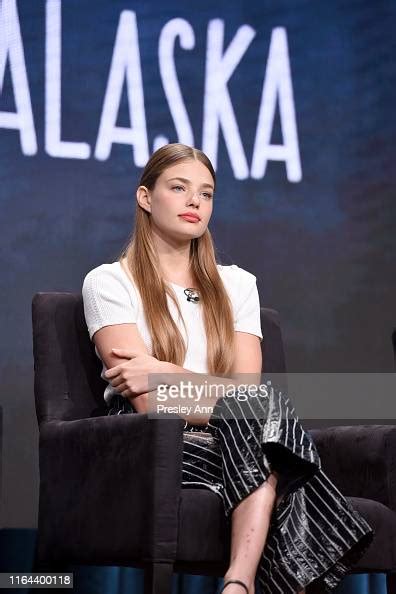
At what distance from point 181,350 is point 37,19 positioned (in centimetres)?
160

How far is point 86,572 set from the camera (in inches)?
127

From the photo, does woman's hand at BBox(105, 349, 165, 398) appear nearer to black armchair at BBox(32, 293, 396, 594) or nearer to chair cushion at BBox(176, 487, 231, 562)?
black armchair at BBox(32, 293, 396, 594)

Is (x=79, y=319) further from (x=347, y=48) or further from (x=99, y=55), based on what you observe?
(x=347, y=48)

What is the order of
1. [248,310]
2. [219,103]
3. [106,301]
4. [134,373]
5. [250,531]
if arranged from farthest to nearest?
[219,103] → [248,310] → [106,301] → [134,373] → [250,531]

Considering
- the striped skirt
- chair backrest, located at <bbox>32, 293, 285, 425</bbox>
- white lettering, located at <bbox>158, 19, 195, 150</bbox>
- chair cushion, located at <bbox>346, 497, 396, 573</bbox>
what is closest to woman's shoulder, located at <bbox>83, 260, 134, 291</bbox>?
chair backrest, located at <bbox>32, 293, 285, 425</bbox>

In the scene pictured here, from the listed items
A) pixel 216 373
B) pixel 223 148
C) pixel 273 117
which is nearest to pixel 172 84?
pixel 223 148

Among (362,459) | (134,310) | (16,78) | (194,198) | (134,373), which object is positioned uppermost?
(16,78)

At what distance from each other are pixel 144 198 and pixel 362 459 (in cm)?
98

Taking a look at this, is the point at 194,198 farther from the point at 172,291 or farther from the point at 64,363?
the point at 64,363

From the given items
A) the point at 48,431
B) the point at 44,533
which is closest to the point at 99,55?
the point at 48,431

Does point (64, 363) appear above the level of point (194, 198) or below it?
below

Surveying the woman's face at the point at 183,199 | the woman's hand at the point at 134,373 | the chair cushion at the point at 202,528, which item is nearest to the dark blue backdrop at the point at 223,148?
the woman's face at the point at 183,199

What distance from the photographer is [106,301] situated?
8.91 feet

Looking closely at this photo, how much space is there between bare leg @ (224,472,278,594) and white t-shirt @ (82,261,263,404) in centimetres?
58
